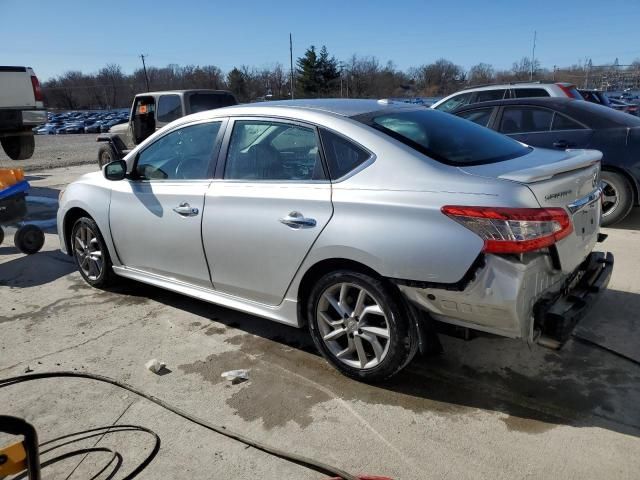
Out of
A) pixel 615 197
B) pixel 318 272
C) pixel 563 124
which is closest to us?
pixel 318 272

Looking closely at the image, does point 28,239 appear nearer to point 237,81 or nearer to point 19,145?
point 19,145

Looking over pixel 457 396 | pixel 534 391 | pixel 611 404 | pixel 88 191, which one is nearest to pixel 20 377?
pixel 88 191

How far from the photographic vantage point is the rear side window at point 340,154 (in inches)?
120

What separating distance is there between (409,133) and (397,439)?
5.80 ft

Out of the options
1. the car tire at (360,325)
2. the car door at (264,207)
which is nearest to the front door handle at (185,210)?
the car door at (264,207)

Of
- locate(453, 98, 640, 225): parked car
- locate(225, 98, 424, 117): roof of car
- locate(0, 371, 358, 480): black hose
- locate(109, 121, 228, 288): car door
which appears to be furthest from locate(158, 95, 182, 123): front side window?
locate(0, 371, 358, 480): black hose

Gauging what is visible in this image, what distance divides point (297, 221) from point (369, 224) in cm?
50

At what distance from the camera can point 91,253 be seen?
4855 mm

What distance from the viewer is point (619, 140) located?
6203 millimetres

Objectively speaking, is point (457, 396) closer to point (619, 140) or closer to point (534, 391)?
point (534, 391)

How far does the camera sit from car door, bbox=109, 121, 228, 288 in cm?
379

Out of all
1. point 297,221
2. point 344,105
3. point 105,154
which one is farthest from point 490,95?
point 105,154

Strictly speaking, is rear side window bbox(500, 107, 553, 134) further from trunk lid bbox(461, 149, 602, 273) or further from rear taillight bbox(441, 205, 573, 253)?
rear taillight bbox(441, 205, 573, 253)

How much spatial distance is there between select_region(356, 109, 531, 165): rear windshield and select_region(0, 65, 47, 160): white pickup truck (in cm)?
629
